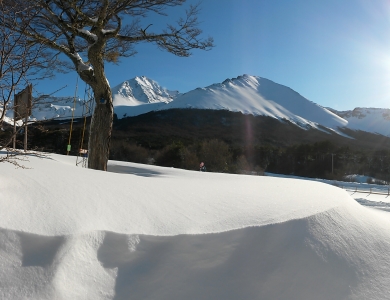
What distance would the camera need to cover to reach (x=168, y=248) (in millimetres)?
2049

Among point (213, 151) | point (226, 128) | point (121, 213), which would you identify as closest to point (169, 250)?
point (121, 213)

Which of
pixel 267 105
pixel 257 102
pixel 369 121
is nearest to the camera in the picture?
pixel 267 105

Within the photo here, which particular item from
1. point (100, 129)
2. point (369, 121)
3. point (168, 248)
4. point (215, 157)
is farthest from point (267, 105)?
point (168, 248)

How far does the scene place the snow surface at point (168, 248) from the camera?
179cm

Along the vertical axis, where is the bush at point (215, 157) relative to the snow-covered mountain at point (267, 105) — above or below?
below

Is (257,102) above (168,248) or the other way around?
above

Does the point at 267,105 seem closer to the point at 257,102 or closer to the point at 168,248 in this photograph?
the point at 257,102

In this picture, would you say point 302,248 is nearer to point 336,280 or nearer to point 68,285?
point 336,280

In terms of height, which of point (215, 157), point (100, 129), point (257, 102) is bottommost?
point (215, 157)

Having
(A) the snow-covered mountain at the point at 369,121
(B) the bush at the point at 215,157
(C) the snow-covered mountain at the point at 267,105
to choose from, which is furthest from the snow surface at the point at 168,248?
(A) the snow-covered mountain at the point at 369,121

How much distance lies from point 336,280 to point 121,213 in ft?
5.05

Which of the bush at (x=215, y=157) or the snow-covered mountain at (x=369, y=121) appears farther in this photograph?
the snow-covered mountain at (x=369, y=121)

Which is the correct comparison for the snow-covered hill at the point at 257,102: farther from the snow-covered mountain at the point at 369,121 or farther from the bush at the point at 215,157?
the bush at the point at 215,157

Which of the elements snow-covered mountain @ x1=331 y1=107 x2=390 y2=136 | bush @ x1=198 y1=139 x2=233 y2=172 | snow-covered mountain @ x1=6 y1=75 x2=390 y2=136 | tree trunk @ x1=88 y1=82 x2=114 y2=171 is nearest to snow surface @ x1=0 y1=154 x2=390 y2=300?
tree trunk @ x1=88 y1=82 x2=114 y2=171
